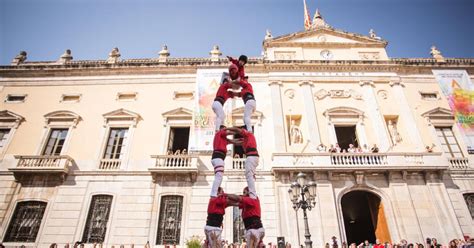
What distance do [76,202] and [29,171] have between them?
9.81 feet

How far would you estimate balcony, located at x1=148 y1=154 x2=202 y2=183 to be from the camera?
1292 cm

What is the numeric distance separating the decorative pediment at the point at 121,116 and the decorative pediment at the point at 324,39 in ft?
32.2

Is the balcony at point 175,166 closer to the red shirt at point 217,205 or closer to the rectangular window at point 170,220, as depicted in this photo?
the rectangular window at point 170,220

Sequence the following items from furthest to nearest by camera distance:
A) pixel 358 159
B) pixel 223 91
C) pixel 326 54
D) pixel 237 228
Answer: pixel 326 54 → pixel 358 159 → pixel 237 228 → pixel 223 91

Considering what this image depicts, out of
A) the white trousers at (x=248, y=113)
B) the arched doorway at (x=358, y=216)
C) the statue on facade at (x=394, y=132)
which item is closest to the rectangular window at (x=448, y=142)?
the statue on facade at (x=394, y=132)

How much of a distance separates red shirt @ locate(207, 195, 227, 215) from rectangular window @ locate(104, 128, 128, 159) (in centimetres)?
1281

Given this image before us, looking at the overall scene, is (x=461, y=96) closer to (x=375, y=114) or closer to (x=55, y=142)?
(x=375, y=114)

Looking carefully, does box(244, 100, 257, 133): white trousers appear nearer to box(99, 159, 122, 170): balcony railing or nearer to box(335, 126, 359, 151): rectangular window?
box(99, 159, 122, 170): balcony railing

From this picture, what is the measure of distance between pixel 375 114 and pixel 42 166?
18520 mm

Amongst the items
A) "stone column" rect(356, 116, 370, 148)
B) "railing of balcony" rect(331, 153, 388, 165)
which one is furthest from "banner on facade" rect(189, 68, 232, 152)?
"stone column" rect(356, 116, 370, 148)

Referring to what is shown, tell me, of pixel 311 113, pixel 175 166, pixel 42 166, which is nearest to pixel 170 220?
pixel 175 166

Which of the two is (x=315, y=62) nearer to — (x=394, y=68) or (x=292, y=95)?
(x=292, y=95)

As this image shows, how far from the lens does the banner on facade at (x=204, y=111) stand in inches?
554

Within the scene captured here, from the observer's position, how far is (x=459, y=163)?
13.8 metres
